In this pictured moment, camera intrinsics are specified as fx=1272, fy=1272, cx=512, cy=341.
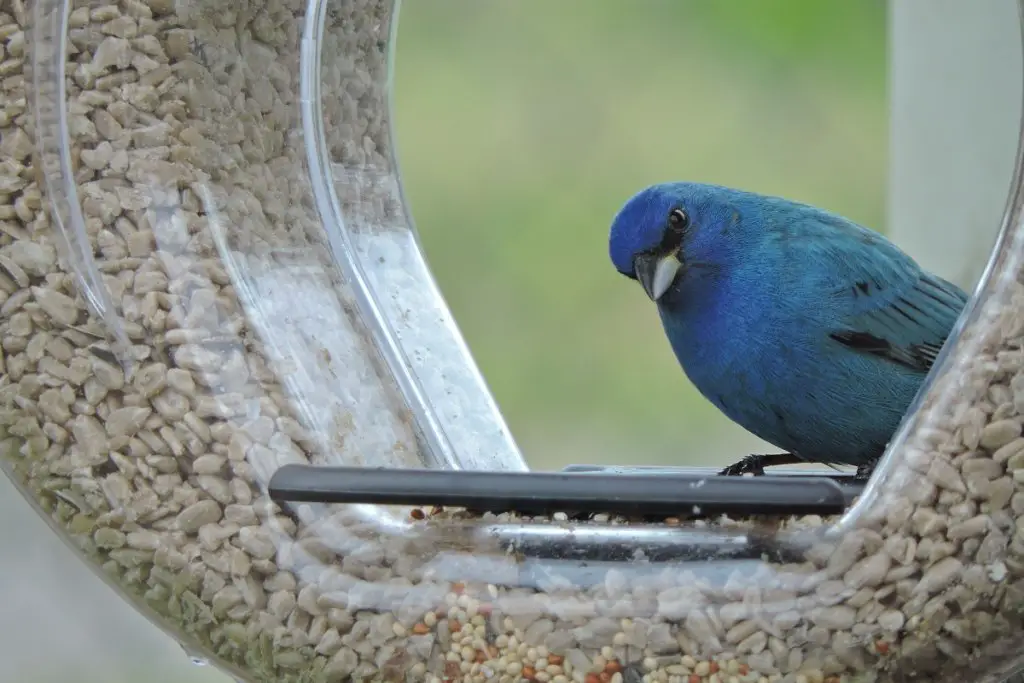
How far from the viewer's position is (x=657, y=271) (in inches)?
101

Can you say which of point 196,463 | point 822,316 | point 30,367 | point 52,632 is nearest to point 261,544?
point 196,463

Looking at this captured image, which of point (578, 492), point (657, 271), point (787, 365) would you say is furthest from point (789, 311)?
point (578, 492)

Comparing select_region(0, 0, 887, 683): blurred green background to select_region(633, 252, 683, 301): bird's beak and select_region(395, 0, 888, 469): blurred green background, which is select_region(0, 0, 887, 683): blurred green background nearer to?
select_region(395, 0, 888, 469): blurred green background

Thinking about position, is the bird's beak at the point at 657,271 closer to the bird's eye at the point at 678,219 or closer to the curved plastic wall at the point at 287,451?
the bird's eye at the point at 678,219

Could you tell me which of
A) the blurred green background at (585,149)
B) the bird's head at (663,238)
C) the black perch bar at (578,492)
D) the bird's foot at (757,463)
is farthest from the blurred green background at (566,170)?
the black perch bar at (578,492)

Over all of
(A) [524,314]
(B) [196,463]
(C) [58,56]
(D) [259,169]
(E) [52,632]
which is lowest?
(E) [52,632]

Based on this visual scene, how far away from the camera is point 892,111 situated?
3221 mm

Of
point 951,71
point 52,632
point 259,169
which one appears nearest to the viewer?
point 259,169

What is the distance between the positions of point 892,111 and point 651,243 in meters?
1.02

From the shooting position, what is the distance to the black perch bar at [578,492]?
140 cm

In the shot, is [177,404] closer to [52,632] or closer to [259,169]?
[259,169]

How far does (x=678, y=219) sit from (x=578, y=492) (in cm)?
127

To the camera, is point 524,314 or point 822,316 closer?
point 822,316

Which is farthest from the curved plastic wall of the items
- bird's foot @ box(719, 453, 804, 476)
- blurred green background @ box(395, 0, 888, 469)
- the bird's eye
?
blurred green background @ box(395, 0, 888, 469)
